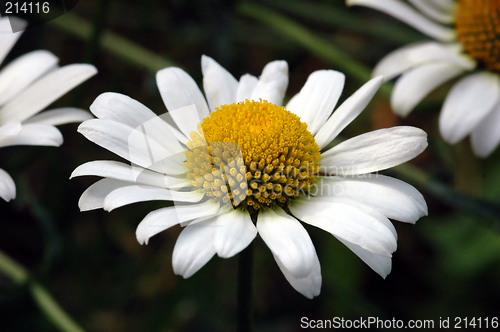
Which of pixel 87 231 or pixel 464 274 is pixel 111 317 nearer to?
pixel 87 231

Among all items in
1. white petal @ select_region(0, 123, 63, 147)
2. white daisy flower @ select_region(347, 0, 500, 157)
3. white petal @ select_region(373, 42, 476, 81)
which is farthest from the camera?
white petal @ select_region(373, 42, 476, 81)

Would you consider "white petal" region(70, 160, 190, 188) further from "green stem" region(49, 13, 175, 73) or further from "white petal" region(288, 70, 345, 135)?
"green stem" region(49, 13, 175, 73)

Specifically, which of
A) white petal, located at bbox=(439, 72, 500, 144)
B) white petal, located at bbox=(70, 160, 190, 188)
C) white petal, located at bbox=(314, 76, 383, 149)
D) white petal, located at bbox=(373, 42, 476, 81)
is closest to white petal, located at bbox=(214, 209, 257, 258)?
white petal, located at bbox=(70, 160, 190, 188)

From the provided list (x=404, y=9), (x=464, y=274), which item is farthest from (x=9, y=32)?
(x=464, y=274)

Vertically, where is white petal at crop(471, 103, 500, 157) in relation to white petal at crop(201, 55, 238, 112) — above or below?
below

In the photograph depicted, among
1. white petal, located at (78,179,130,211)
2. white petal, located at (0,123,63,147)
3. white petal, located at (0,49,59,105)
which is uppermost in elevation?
white petal, located at (0,49,59,105)

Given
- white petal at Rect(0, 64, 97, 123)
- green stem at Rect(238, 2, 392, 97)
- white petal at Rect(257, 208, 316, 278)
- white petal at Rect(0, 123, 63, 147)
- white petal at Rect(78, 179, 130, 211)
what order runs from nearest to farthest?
white petal at Rect(257, 208, 316, 278), white petal at Rect(78, 179, 130, 211), white petal at Rect(0, 123, 63, 147), white petal at Rect(0, 64, 97, 123), green stem at Rect(238, 2, 392, 97)
